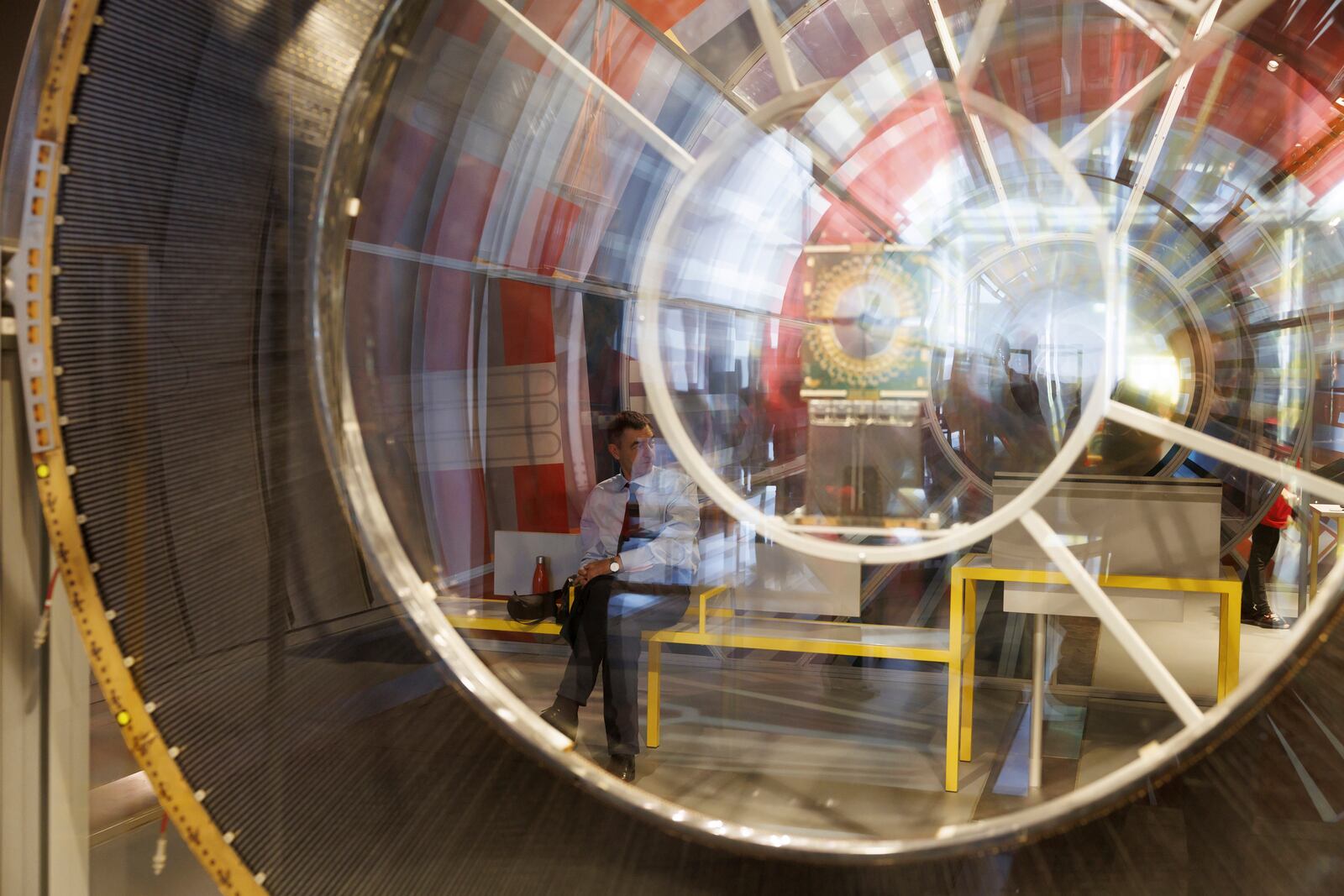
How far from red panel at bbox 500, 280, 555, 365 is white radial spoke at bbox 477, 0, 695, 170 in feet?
0.72

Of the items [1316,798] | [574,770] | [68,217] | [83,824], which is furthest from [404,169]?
[1316,798]

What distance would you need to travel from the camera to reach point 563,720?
4.13 ft

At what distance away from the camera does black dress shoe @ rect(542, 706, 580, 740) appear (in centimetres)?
125

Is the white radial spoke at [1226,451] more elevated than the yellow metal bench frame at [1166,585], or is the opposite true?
the white radial spoke at [1226,451]

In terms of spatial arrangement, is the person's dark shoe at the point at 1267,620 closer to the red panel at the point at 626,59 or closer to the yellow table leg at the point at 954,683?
the yellow table leg at the point at 954,683

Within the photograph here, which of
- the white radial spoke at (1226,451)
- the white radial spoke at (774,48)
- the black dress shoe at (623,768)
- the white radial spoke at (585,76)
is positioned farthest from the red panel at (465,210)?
the white radial spoke at (1226,451)

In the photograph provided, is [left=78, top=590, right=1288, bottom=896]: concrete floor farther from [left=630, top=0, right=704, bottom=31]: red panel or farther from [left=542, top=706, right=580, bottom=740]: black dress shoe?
[left=630, top=0, right=704, bottom=31]: red panel

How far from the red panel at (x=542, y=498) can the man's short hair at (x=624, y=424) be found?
8cm

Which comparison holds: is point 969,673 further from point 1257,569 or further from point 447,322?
point 447,322

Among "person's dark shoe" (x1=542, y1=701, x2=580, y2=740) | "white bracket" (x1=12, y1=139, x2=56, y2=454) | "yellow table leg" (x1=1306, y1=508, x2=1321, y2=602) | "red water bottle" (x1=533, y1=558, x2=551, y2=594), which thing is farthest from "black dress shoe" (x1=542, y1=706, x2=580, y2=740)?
"yellow table leg" (x1=1306, y1=508, x2=1321, y2=602)

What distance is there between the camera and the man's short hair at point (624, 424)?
4.01 ft

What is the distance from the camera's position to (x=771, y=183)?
3.78ft

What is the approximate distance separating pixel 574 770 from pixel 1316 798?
2.70 feet

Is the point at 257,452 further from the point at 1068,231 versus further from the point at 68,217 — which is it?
the point at 1068,231
